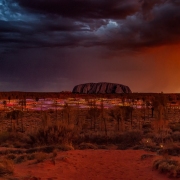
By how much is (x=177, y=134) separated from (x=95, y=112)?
13.0 meters

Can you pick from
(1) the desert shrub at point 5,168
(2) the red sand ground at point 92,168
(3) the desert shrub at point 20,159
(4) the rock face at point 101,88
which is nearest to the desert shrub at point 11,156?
(3) the desert shrub at point 20,159

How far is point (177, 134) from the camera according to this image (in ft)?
80.4

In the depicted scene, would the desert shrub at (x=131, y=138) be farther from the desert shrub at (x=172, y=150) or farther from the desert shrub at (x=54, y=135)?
the desert shrub at (x=172, y=150)

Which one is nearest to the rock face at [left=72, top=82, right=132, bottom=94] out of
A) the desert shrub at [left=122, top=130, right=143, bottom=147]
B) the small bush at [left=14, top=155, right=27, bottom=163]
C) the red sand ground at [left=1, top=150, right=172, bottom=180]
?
→ the desert shrub at [left=122, top=130, right=143, bottom=147]

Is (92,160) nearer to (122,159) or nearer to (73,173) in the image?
(122,159)

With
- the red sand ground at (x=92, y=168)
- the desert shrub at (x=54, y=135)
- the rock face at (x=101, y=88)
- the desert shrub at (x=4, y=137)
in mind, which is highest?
the rock face at (x=101, y=88)

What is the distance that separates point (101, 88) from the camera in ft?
623

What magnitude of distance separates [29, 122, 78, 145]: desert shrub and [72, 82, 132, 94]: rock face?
164255mm

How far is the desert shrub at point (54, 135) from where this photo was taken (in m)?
21.6

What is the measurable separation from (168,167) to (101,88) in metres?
177

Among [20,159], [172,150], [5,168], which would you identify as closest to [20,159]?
[20,159]

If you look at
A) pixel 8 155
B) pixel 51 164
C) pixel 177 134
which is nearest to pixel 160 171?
pixel 51 164

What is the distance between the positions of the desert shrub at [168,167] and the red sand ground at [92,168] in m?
0.24

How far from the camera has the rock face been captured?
616 feet
